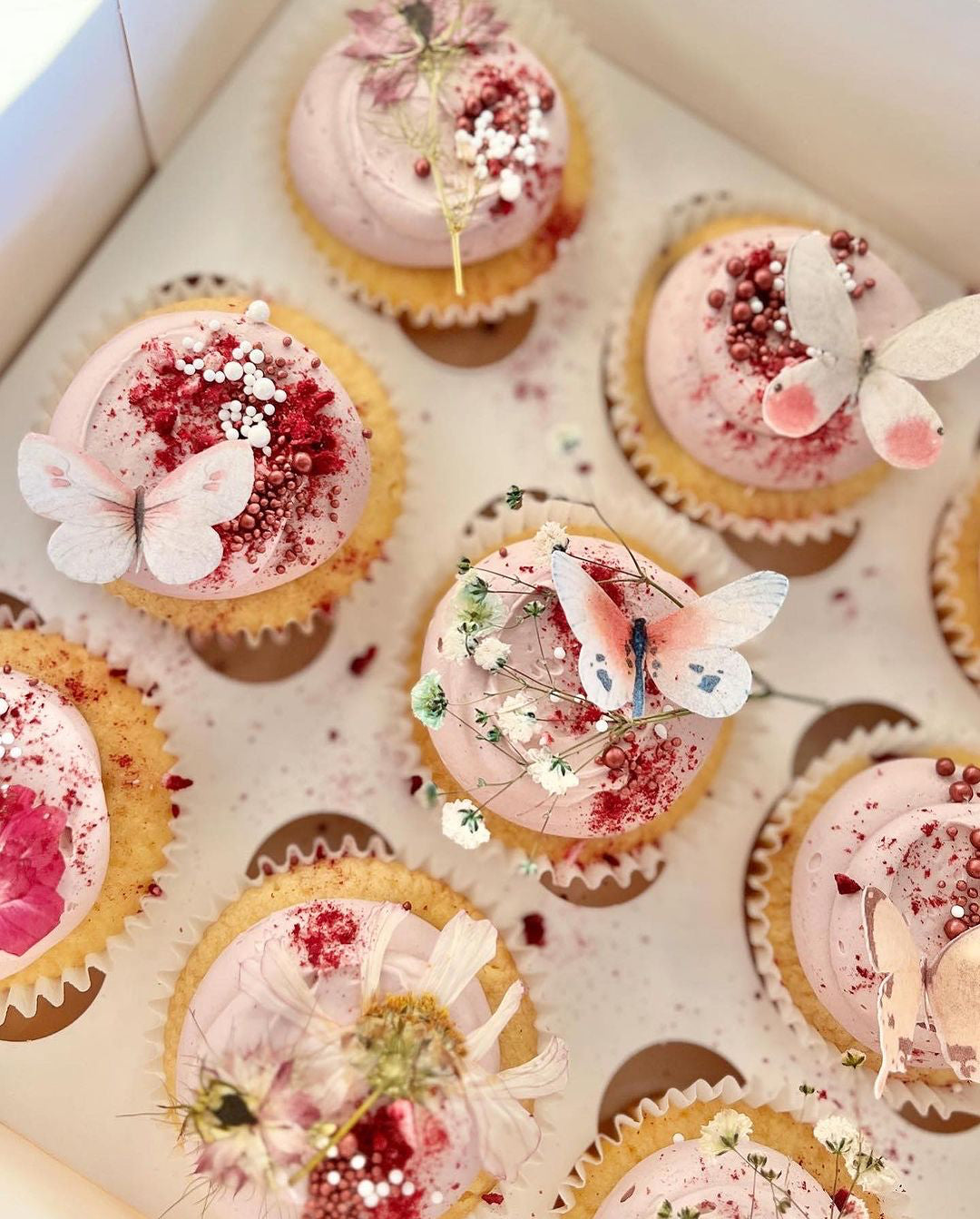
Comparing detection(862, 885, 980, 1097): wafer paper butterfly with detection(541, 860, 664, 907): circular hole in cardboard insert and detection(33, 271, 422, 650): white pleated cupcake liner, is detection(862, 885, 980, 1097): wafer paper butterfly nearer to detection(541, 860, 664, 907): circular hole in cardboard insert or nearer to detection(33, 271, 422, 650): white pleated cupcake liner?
detection(541, 860, 664, 907): circular hole in cardboard insert

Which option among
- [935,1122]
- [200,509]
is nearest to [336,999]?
[200,509]

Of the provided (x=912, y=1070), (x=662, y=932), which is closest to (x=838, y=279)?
(x=662, y=932)

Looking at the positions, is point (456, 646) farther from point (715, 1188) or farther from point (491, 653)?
point (715, 1188)

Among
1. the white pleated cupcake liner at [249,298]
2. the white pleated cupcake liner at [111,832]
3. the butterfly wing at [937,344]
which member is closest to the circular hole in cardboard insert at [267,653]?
the white pleated cupcake liner at [249,298]

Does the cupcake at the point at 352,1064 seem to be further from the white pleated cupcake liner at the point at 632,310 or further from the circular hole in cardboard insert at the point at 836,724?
the white pleated cupcake liner at the point at 632,310

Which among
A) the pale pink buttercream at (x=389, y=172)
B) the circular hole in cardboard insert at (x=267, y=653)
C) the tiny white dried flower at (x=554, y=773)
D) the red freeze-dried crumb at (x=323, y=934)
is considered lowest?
the red freeze-dried crumb at (x=323, y=934)

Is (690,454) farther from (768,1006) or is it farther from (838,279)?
(768,1006)
